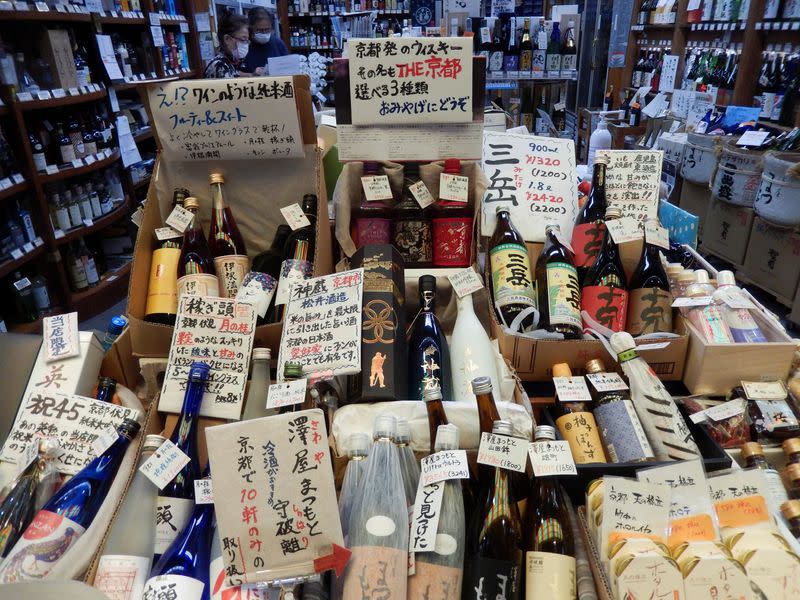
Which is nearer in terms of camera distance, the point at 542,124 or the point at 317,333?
the point at 317,333

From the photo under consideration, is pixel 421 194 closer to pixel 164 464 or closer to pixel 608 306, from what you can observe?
pixel 608 306

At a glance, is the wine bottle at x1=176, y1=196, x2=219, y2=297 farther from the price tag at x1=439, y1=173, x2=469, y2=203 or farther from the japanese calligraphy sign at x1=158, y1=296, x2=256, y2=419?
the price tag at x1=439, y1=173, x2=469, y2=203

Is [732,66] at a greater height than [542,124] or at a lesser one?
greater

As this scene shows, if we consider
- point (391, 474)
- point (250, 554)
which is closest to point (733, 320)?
point (391, 474)

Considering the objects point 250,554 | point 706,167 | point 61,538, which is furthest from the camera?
point 706,167

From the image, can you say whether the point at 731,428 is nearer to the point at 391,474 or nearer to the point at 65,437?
the point at 391,474

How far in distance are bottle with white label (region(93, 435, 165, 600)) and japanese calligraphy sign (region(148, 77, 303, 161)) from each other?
2.98 feet

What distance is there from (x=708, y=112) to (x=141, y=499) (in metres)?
4.38

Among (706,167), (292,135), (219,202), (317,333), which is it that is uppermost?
(292,135)

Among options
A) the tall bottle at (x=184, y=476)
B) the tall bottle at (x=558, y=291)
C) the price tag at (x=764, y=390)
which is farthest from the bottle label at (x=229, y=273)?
the price tag at (x=764, y=390)

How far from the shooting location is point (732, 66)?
13.5 feet

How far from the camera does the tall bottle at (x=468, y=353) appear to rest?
1.36 metres

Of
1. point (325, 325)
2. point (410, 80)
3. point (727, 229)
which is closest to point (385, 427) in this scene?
point (325, 325)

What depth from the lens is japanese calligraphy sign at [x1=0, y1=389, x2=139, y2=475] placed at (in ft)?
3.92
